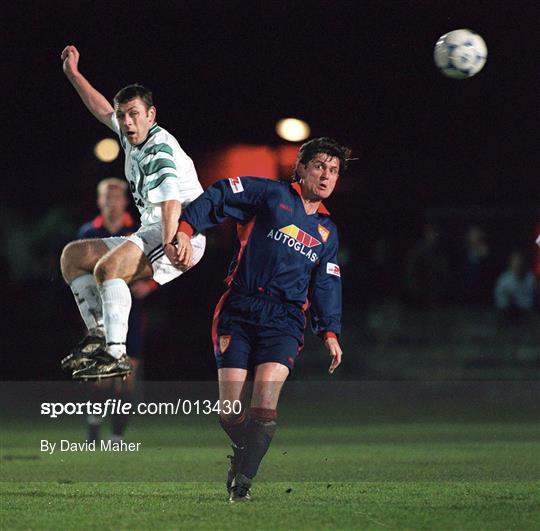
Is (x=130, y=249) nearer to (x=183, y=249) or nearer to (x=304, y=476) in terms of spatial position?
(x=183, y=249)

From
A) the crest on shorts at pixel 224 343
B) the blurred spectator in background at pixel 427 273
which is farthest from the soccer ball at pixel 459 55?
the blurred spectator in background at pixel 427 273

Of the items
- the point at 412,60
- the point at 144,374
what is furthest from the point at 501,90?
the point at 144,374

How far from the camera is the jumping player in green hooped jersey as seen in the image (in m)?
6.27

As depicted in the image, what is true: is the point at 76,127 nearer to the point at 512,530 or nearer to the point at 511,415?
the point at 511,415

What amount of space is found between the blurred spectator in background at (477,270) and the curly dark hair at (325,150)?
354 inches

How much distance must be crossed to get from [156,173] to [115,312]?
738mm

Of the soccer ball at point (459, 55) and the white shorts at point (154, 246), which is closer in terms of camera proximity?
the white shorts at point (154, 246)

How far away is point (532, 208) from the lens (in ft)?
54.7

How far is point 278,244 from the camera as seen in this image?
22.0 feet

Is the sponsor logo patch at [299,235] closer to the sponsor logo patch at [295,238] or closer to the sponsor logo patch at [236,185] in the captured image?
the sponsor logo patch at [295,238]

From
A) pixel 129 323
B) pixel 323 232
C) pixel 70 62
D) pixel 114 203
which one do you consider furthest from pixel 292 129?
pixel 323 232

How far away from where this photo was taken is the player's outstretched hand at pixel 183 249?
6.18m

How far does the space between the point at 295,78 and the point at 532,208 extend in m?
3.93

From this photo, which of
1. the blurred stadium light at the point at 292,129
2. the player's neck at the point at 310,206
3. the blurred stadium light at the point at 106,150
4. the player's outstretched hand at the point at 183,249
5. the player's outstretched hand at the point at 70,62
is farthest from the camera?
the blurred stadium light at the point at 292,129
